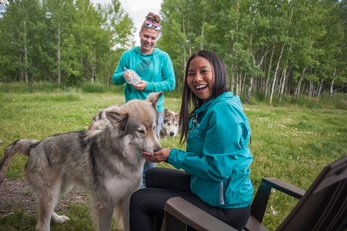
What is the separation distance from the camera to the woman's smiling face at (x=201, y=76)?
2.15 meters

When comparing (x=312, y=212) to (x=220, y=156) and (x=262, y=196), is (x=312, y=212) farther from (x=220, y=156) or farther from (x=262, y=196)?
(x=262, y=196)

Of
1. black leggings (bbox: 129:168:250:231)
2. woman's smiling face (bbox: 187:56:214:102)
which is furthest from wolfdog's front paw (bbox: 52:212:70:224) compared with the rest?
woman's smiling face (bbox: 187:56:214:102)

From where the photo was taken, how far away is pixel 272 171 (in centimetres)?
498

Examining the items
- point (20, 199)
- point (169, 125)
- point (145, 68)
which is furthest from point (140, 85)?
point (169, 125)

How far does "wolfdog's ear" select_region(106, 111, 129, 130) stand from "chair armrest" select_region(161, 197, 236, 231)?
3.33 ft

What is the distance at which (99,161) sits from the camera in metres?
2.64

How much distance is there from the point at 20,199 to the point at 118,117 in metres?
2.38

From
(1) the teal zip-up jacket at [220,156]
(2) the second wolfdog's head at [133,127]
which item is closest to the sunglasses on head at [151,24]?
(2) the second wolfdog's head at [133,127]

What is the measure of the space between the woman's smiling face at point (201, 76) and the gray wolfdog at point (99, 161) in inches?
22.2

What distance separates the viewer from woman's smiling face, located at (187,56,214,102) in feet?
7.05

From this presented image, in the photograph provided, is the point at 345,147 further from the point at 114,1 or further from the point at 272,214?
the point at 114,1

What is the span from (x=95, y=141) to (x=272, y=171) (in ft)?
11.5

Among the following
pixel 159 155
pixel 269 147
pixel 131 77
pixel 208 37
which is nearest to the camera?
pixel 159 155

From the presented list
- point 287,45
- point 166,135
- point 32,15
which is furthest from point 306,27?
point 32,15
